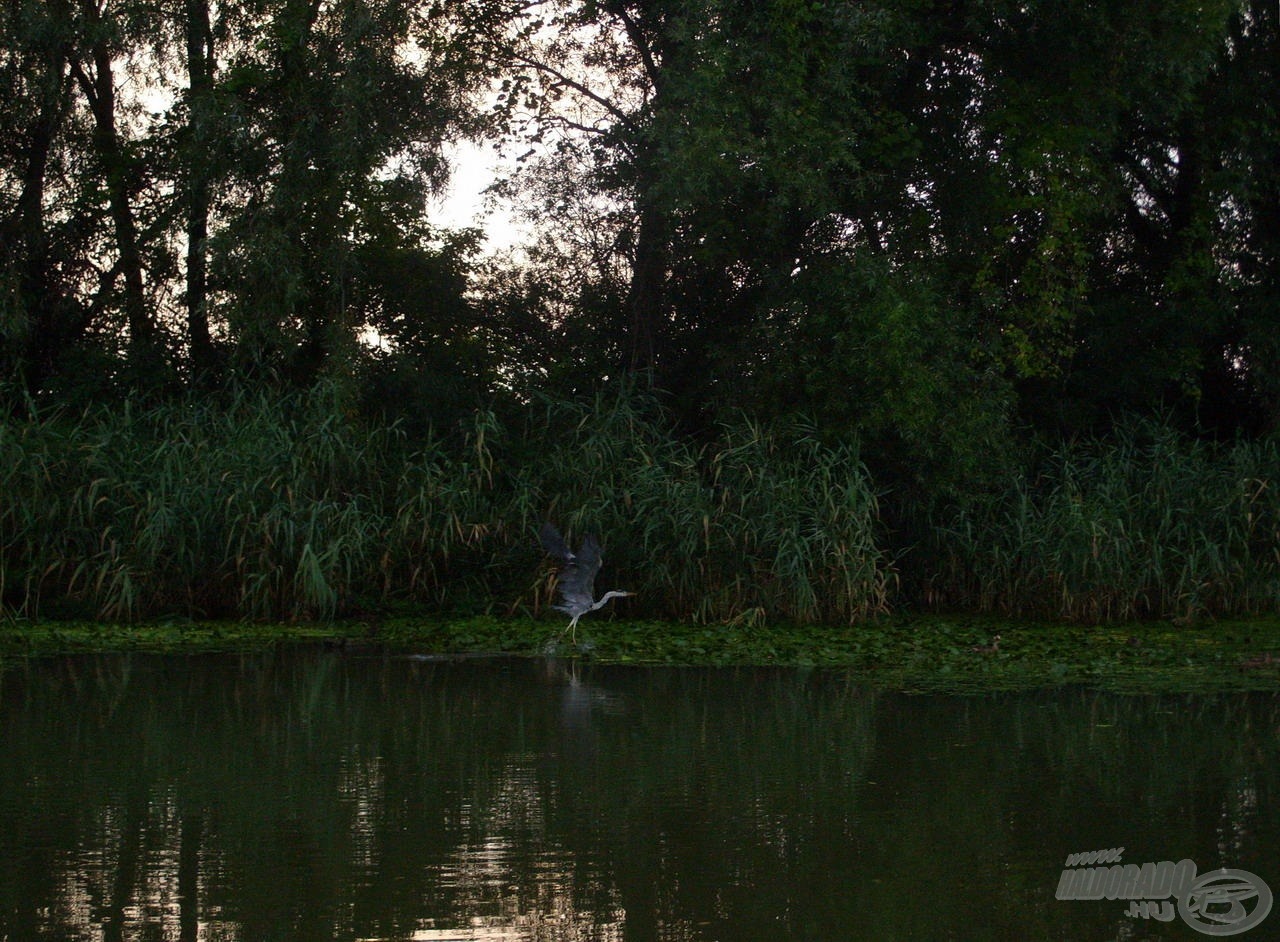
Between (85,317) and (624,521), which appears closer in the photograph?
(624,521)

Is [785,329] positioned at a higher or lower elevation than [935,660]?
higher

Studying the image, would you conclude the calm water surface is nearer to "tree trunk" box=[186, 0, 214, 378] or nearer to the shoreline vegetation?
the shoreline vegetation

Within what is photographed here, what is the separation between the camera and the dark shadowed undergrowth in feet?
37.3

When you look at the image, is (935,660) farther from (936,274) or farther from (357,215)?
(357,215)

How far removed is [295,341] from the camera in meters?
13.4

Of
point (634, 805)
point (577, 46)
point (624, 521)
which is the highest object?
point (577, 46)

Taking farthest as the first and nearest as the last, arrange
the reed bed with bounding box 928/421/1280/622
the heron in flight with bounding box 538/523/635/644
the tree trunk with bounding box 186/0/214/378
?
the tree trunk with bounding box 186/0/214/378
the reed bed with bounding box 928/421/1280/622
the heron in flight with bounding box 538/523/635/644

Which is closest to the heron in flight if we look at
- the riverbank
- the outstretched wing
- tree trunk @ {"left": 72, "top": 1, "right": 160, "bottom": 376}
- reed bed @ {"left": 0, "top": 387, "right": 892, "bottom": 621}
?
the outstretched wing

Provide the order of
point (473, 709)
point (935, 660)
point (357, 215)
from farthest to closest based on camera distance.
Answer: point (357, 215)
point (935, 660)
point (473, 709)

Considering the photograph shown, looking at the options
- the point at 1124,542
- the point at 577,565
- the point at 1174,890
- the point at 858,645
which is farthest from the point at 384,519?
the point at 1174,890

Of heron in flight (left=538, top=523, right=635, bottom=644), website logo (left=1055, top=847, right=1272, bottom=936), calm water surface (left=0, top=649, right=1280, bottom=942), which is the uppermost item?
heron in flight (left=538, top=523, right=635, bottom=644)

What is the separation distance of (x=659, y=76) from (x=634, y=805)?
8.93 metres

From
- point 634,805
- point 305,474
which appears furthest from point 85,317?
point 634,805

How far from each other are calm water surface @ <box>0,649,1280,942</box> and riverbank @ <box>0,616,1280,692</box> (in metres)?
0.68
